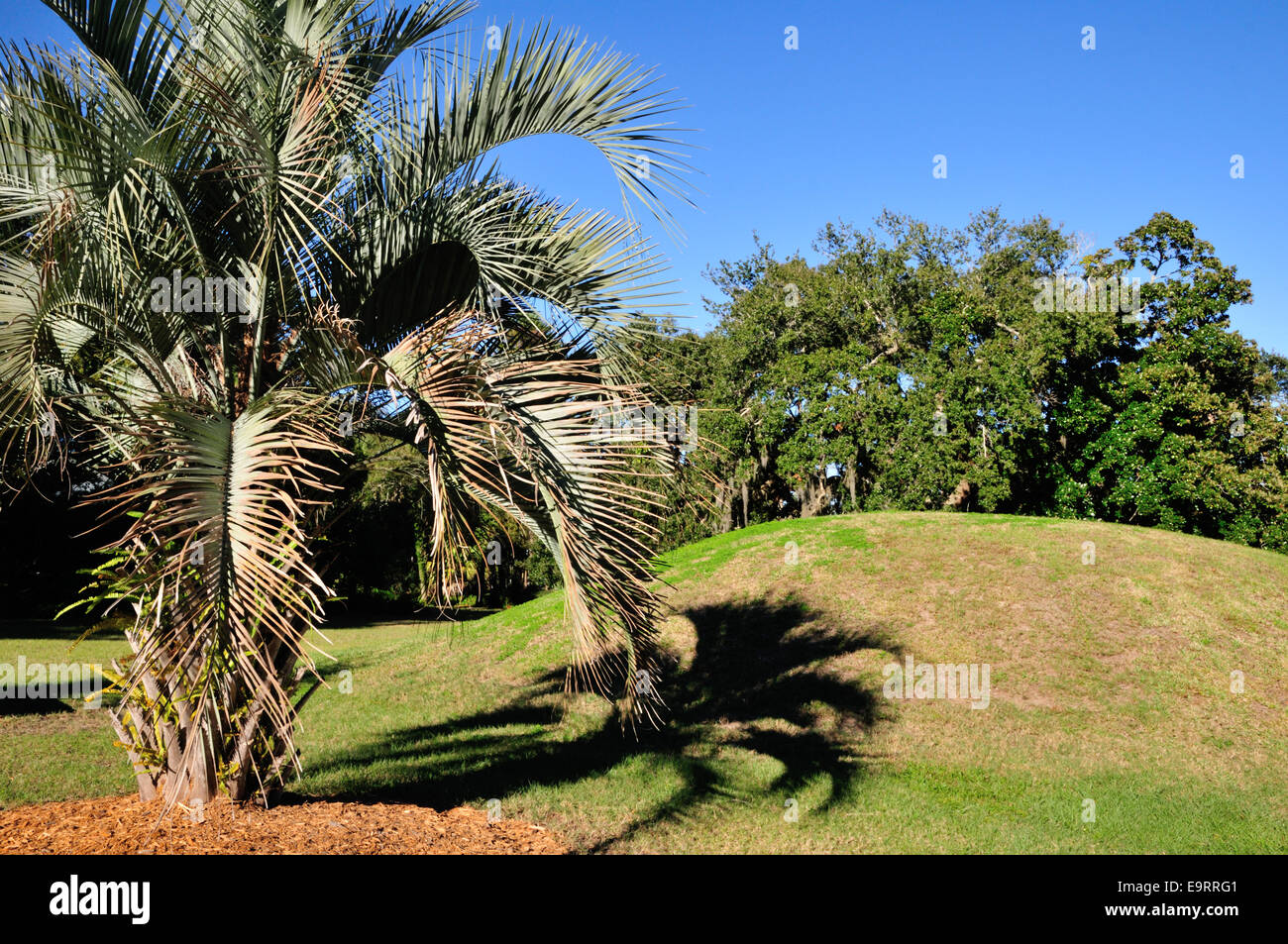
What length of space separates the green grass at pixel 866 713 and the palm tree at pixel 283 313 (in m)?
2.66

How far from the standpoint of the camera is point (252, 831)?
429 cm

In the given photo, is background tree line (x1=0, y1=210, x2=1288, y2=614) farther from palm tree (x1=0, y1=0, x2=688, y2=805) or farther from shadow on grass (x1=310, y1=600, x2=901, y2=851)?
palm tree (x1=0, y1=0, x2=688, y2=805)

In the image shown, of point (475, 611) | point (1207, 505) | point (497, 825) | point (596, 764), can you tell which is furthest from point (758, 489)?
point (497, 825)

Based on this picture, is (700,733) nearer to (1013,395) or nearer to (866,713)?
(866,713)

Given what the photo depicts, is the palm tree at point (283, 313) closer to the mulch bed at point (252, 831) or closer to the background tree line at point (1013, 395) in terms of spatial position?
the mulch bed at point (252, 831)

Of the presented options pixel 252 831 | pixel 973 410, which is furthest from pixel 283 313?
pixel 973 410

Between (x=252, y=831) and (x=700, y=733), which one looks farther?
(x=700, y=733)

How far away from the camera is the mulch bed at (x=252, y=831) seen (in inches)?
159

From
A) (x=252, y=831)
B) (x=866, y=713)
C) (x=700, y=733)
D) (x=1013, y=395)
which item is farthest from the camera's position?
(x=1013, y=395)

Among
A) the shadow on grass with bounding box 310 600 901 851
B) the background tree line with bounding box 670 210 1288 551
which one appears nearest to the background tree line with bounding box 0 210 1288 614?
the background tree line with bounding box 670 210 1288 551

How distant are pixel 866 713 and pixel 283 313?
308 inches

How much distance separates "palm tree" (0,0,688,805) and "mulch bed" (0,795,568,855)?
0.19 meters

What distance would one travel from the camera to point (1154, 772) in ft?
26.6

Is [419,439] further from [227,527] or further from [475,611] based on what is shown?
[475,611]
